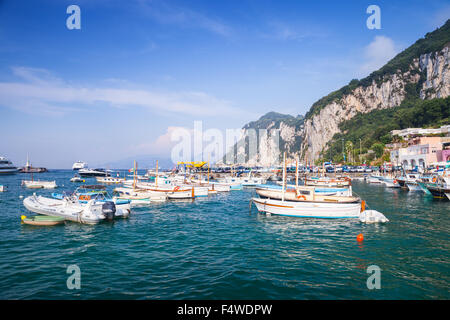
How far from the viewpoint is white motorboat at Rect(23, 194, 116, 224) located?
925 inches

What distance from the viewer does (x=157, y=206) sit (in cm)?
3522

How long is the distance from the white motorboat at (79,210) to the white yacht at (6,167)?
125 meters

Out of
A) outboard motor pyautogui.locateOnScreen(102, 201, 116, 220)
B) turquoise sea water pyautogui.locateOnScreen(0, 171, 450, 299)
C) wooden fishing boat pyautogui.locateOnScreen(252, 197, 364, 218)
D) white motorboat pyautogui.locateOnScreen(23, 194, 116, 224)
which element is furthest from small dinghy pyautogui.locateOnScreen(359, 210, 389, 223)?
white motorboat pyautogui.locateOnScreen(23, 194, 116, 224)

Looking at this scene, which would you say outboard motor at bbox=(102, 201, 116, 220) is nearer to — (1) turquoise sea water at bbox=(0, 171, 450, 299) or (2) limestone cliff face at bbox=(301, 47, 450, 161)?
(1) turquoise sea water at bbox=(0, 171, 450, 299)

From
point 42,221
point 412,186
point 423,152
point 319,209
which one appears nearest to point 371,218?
point 319,209

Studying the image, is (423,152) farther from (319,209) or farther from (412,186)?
(319,209)

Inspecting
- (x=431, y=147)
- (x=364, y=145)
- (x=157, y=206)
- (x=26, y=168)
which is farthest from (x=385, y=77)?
(x=26, y=168)

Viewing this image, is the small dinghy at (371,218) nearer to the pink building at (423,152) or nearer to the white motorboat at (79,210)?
the white motorboat at (79,210)

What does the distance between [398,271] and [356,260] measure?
2.13 metres

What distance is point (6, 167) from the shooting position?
118 m

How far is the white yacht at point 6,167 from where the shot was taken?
117m

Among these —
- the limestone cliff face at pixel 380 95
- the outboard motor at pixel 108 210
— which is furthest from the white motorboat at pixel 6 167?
the limestone cliff face at pixel 380 95

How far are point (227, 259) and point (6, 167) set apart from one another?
149253mm

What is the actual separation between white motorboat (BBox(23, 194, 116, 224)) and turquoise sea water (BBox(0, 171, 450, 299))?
2.63 feet
